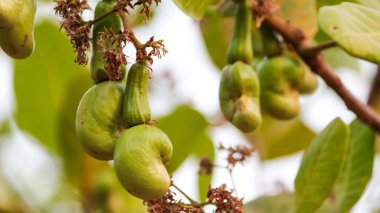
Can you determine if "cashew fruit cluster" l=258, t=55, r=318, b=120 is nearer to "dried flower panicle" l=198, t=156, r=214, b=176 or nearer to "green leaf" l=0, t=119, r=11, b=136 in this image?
"dried flower panicle" l=198, t=156, r=214, b=176

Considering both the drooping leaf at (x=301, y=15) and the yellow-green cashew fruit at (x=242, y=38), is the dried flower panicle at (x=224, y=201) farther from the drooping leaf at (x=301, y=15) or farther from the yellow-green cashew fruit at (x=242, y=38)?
the drooping leaf at (x=301, y=15)

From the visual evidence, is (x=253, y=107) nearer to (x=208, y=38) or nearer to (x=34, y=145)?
(x=208, y=38)

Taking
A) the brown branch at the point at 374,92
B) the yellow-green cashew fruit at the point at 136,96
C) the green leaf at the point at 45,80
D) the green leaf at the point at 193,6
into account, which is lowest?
the yellow-green cashew fruit at the point at 136,96

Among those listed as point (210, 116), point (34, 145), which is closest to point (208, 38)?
point (210, 116)

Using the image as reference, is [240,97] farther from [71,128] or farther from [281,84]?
[71,128]

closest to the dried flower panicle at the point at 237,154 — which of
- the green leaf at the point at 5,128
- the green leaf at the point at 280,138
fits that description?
the green leaf at the point at 280,138

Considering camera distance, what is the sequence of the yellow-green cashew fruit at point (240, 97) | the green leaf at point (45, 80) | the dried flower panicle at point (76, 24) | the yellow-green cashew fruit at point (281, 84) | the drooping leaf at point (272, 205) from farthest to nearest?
1. the green leaf at point (45, 80)
2. the drooping leaf at point (272, 205)
3. the yellow-green cashew fruit at point (281, 84)
4. the yellow-green cashew fruit at point (240, 97)
5. the dried flower panicle at point (76, 24)
